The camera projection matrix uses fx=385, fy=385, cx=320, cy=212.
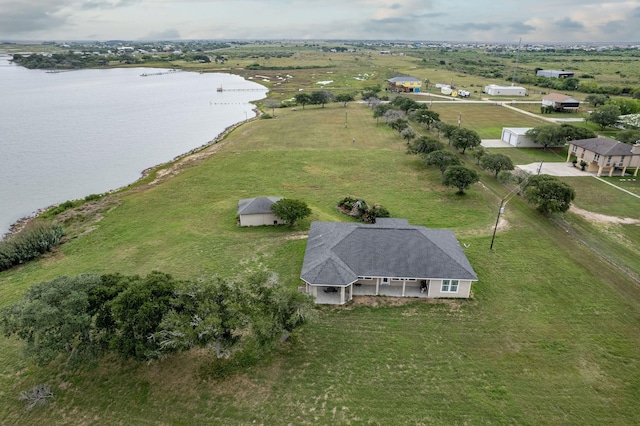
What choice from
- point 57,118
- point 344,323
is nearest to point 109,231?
point 344,323

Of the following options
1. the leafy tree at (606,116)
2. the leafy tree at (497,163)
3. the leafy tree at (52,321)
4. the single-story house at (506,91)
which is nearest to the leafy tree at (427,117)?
the leafy tree at (497,163)

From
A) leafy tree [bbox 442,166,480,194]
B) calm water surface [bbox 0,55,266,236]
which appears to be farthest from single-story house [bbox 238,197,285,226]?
calm water surface [bbox 0,55,266,236]

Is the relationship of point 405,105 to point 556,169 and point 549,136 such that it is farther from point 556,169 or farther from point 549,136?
point 556,169

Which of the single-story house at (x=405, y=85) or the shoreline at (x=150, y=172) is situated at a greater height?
the single-story house at (x=405, y=85)

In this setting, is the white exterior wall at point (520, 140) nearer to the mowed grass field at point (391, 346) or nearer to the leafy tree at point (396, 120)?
the leafy tree at point (396, 120)

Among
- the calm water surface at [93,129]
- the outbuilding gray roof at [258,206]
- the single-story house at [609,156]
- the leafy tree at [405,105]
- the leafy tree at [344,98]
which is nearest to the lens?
the outbuilding gray roof at [258,206]

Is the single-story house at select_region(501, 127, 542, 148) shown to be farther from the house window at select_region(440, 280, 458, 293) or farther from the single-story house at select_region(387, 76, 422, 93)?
the single-story house at select_region(387, 76, 422, 93)
